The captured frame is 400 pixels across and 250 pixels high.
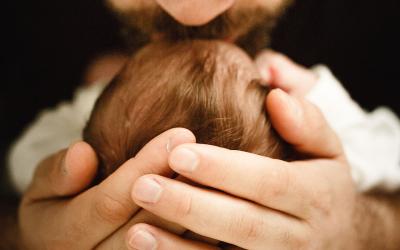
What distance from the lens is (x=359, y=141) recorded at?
0.93 metres

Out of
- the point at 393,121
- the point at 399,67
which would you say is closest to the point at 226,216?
the point at 393,121

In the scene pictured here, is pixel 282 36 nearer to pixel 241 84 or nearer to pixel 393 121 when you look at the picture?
pixel 393 121

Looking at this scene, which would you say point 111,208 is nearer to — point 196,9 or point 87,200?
point 87,200

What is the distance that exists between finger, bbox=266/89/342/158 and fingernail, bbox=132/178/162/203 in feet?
0.67

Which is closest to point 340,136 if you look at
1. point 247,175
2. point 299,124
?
point 299,124

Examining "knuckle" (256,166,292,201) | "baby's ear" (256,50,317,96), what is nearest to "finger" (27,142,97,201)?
"knuckle" (256,166,292,201)

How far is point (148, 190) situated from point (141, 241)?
0.22 ft

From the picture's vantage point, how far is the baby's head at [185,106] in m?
0.52

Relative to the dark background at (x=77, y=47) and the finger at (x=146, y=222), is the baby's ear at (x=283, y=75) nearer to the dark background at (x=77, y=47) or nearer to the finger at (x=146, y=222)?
the dark background at (x=77, y=47)

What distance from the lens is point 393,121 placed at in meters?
1.05

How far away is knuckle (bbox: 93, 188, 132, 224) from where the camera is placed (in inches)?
20.3

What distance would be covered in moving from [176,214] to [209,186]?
2.4 inches

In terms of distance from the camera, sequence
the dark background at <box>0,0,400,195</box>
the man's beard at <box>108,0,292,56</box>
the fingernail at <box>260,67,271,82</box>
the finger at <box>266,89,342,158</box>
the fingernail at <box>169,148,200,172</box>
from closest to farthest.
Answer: the fingernail at <box>169,148,200,172</box> < the finger at <box>266,89,342,158</box> < the man's beard at <box>108,0,292,56</box> < the fingernail at <box>260,67,271,82</box> < the dark background at <box>0,0,400,195</box>

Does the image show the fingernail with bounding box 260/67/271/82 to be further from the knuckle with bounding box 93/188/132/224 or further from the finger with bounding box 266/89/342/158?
the knuckle with bounding box 93/188/132/224
